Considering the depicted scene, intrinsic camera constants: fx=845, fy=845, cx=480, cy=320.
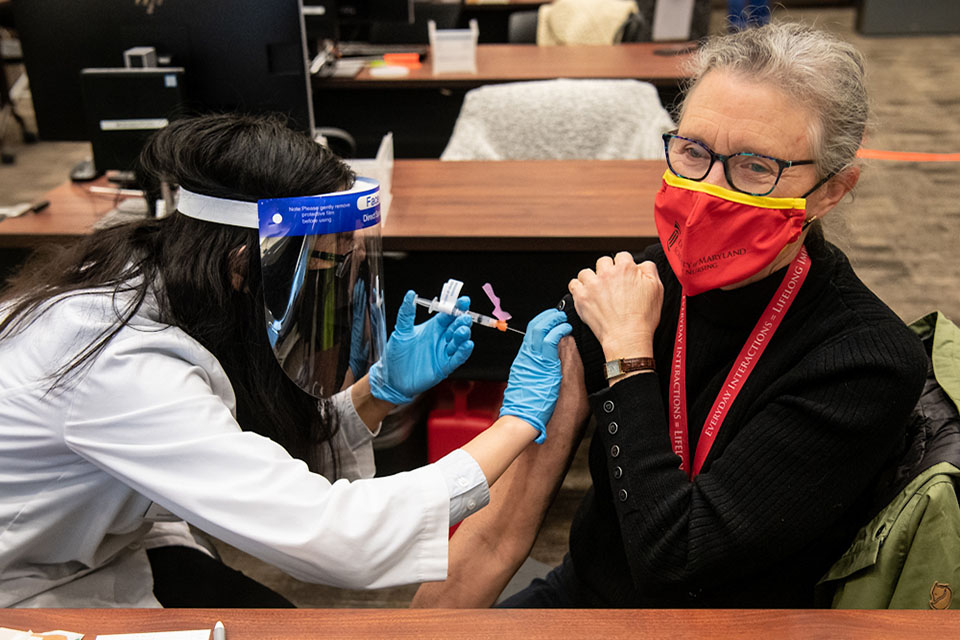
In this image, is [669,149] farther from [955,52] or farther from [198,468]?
[955,52]

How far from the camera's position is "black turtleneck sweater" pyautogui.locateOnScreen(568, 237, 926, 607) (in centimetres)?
114

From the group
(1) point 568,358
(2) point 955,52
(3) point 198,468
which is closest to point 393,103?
(1) point 568,358

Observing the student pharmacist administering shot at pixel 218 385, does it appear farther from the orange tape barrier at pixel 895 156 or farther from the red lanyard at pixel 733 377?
the orange tape barrier at pixel 895 156

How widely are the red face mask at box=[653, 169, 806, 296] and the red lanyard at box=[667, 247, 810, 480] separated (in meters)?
0.06

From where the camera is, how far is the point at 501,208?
7.72 feet

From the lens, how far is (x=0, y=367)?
48.9 inches

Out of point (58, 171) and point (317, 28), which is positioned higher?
point (317, 28)

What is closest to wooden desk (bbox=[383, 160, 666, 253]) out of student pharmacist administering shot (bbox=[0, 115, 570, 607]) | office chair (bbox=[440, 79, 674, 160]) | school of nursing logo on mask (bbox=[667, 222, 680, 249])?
office chair (bbox=[440, 79, 674, 160])

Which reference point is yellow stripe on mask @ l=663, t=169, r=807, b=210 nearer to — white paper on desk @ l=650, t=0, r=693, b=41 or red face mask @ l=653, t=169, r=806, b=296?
red face mask @ l=653, t=169, r=806, b=296

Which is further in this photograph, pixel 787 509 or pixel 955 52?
pixel 955 52

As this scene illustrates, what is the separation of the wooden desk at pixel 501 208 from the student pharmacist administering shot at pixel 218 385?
703 mm

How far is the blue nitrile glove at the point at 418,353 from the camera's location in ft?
5.08

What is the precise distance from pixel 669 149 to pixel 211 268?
28.2 inches

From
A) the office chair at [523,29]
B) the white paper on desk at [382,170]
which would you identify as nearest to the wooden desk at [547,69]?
the office chair at [523,29]
